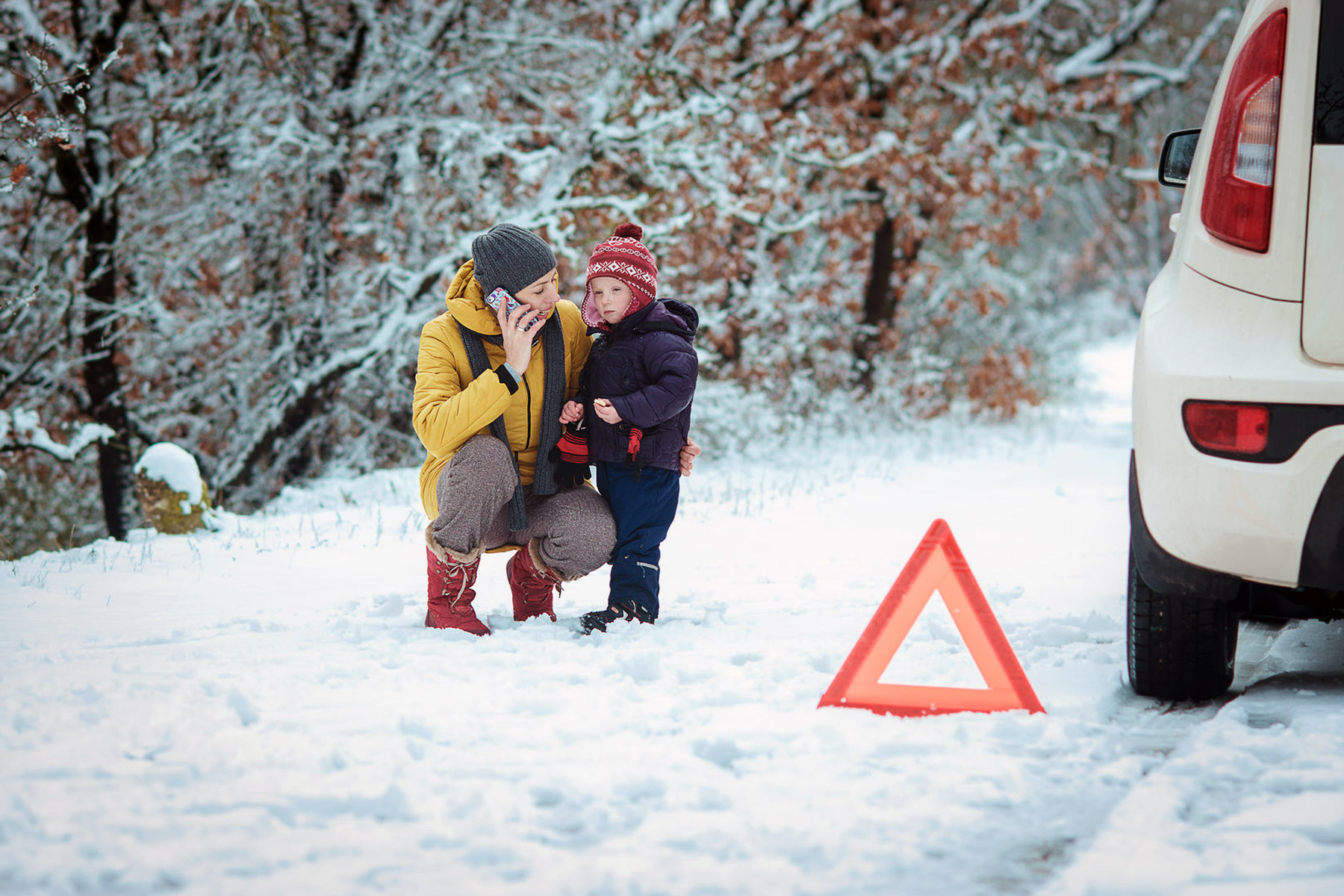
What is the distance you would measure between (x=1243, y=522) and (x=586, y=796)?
1527mm

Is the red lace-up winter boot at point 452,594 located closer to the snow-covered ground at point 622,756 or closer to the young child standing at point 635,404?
the snow-covered ground at point 622,756

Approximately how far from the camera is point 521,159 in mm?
8883

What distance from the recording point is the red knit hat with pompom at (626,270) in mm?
3623

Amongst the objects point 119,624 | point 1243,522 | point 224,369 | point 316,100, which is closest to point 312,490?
point 224,369

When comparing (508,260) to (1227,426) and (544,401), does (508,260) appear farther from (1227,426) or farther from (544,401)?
(1227,426)

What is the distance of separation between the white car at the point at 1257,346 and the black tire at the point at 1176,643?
19 cm

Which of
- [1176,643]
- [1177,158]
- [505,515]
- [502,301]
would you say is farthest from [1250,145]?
[505,515]

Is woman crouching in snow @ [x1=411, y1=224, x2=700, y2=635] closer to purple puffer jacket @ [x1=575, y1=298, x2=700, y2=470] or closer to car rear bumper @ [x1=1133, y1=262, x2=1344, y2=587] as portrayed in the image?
purple puffer jacket @ [x1=575, y1=298, x2=700, y2=470]

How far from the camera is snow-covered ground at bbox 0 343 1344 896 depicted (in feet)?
6.46

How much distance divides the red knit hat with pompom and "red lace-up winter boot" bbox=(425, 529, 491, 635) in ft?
3.10

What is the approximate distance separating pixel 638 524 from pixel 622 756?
1322 mm

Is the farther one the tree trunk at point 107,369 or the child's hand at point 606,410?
the tree trunk at point 107,369

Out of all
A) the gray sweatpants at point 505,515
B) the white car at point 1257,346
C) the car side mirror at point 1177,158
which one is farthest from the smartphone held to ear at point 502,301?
the car side mirror at point 1177,158

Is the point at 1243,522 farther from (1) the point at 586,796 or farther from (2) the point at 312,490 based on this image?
(2) the point at 312,490
